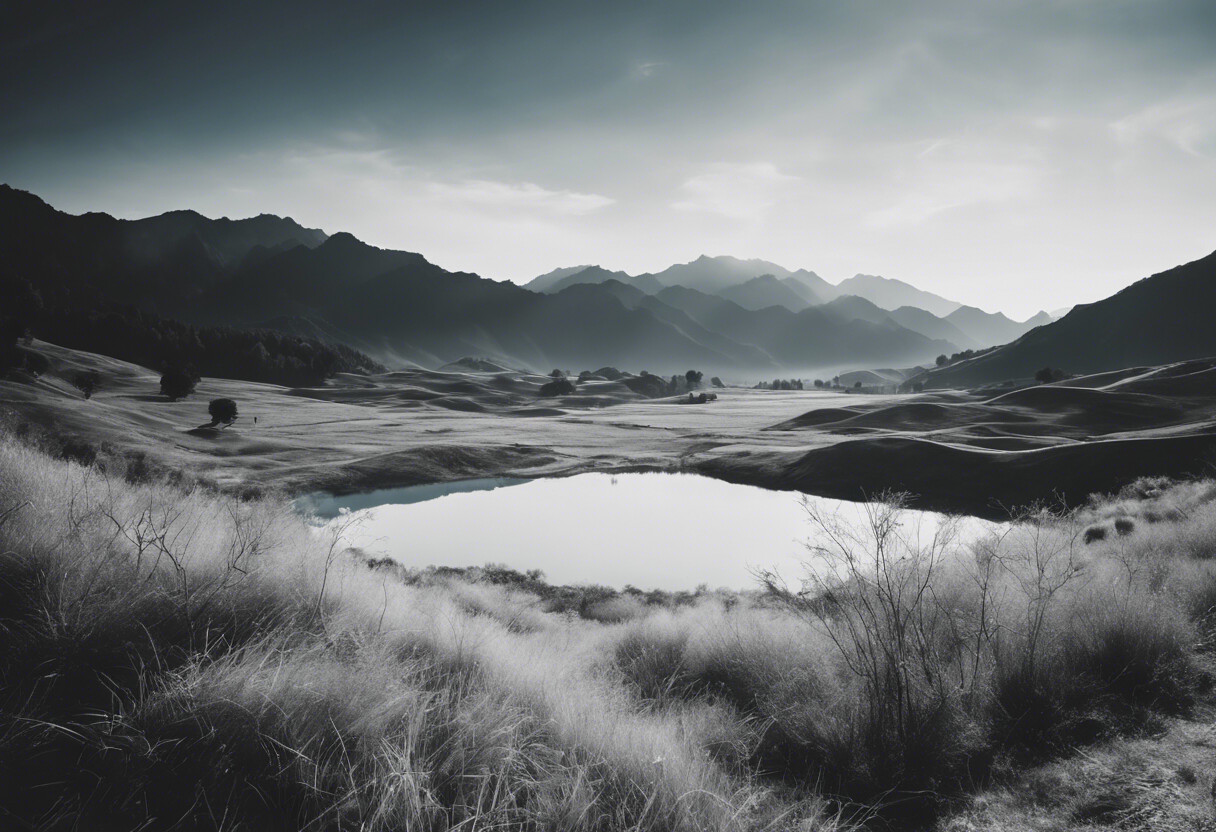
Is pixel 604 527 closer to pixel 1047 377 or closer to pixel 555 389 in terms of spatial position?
pixel 555 389

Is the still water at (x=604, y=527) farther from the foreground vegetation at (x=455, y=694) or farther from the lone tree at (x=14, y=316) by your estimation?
the lone tree at (x=14, y=316)

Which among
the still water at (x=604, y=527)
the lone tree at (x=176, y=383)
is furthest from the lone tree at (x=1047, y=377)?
the lone tree at (x=176, y=383)

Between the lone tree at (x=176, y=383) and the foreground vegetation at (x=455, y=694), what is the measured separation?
72899 mm

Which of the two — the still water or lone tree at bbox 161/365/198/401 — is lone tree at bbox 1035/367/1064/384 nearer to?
the still water

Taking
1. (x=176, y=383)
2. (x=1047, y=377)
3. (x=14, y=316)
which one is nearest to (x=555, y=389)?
(x=176, y=383)

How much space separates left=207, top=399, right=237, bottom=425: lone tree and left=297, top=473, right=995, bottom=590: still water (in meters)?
23.3

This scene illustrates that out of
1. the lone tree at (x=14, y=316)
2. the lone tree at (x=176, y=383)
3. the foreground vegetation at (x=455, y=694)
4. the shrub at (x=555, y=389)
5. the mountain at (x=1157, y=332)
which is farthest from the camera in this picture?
the mountain at (x=1157, y=332)

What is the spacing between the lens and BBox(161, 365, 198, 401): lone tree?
229 feet

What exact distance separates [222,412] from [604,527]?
40960mm

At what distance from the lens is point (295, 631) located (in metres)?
5.93

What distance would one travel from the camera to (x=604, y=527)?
35.3 m

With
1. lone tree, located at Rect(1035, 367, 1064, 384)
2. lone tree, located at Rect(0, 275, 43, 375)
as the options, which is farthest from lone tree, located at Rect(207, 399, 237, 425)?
lone tree, located at Rect(1035, 367, 1064, 384)

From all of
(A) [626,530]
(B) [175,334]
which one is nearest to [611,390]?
(B) [175,334]

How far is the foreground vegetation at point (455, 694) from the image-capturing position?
3.97 metres
